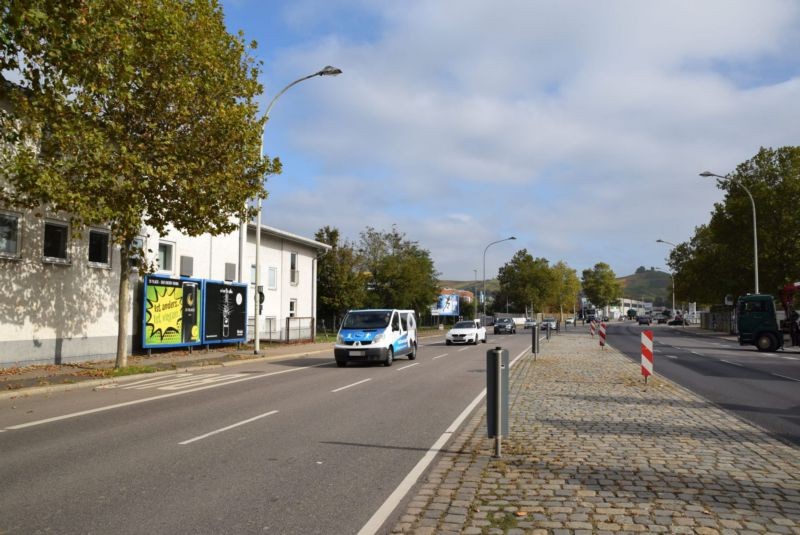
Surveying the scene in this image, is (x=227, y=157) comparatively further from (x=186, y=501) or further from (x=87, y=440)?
(x=186, y=501)

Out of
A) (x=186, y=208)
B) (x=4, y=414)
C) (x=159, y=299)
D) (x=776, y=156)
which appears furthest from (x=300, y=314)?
(x=776, y=156)

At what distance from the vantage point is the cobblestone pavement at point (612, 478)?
4750mm

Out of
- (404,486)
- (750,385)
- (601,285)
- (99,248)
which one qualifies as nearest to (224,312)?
(99,248)

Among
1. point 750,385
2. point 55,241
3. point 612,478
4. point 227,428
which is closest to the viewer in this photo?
point 612,478

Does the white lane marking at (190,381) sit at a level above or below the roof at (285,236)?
below

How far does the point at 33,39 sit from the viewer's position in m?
9.84

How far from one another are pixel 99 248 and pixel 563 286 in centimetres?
11714

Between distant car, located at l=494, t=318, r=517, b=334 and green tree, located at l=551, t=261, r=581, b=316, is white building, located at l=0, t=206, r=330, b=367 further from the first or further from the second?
green tree, located at l=551, t=261, r=581, b=316

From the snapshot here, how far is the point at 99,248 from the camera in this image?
21.0m

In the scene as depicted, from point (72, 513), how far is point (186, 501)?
861 millimetres

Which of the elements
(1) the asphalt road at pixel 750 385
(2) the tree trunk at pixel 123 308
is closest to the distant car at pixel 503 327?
(1) the asphalt road at pixel 750 385

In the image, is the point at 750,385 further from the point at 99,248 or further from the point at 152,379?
the point at 99,248

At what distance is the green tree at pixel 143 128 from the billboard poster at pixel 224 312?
27.5 ft

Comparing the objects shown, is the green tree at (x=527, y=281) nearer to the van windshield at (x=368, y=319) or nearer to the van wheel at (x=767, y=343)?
the van wheel at (x=767, y=343)
